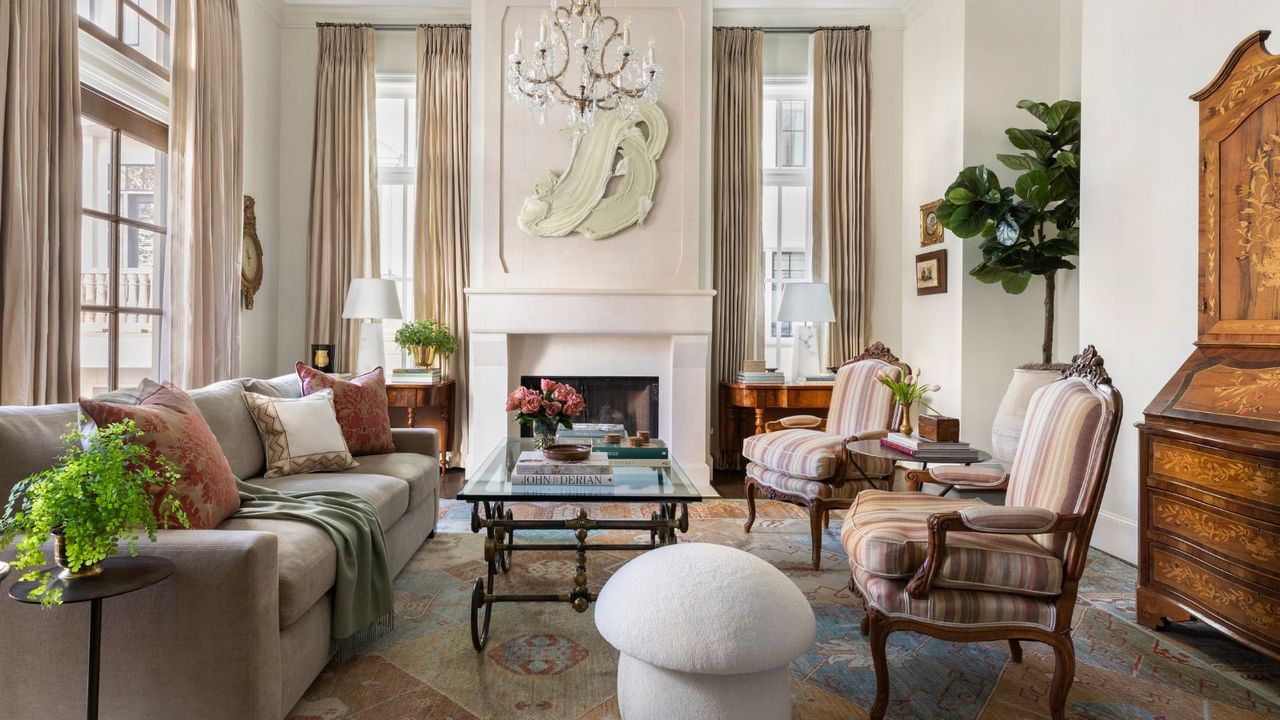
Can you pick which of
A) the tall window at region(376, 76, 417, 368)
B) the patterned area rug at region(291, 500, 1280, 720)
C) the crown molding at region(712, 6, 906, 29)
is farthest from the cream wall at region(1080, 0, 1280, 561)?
the tall window at region(376, 76, 417, 368)

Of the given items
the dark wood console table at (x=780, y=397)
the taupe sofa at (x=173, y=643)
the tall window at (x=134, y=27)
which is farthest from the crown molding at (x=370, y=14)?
the taupe sofa at (x=173, y=643)

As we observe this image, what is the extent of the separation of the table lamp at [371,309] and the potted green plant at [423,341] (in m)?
0.18

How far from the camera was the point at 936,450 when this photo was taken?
272 cm

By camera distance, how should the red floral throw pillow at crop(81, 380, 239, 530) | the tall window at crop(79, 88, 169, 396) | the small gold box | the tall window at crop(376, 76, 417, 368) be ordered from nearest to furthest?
the red floral throw pillow at crop(81, 380, 239, 530), the small gold box, the tall window at crop(79, 88, 169, 396), the tall window at crop(376, 76, 417, 368)

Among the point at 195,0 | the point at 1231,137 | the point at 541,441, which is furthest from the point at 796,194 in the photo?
the point at 195,0

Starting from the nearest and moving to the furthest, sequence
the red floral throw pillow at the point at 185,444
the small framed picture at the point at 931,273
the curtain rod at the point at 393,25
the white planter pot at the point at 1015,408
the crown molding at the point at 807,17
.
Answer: the red floral throw pillow at the point at 185,444
the white planter pot at the point at 1015,408
the small framed picture at the point at 931,273
the curtain rod at the point at 393,25
the crown molding at the point at 807,17

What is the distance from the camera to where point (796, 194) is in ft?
18.9

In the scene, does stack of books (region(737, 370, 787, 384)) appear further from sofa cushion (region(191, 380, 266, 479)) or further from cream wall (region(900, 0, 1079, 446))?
sofa cushion (region(191, 380, 266, 479))

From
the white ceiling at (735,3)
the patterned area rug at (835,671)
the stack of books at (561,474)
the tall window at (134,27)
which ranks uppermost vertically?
the white ceiling at (735,3)

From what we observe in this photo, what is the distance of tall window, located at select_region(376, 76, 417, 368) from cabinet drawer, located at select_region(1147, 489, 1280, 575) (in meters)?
5.11

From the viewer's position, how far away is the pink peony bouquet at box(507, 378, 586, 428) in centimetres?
300

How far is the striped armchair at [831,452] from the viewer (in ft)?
10.9

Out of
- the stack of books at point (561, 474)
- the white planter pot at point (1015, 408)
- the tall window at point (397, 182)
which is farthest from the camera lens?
the tall window at point (397, 182)

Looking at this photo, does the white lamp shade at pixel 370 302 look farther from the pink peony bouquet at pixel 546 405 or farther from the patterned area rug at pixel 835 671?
the patterned area rug at pixel 835 671
